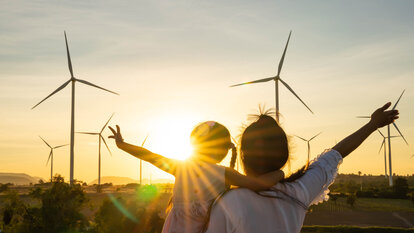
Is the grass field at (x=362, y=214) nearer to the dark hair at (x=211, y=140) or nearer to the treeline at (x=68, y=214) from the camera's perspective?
the treeline at (x=68, y=214)

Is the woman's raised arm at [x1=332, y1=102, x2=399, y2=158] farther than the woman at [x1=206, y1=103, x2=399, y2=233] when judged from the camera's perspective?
Yes

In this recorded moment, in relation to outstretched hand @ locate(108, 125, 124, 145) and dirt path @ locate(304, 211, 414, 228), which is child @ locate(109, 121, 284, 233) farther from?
dirt path @ locate(304, 211, 414, 228)

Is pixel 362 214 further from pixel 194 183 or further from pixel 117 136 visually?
pixel 194 183

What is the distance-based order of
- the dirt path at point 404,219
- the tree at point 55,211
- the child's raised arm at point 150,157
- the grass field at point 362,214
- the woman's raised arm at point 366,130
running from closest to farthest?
1. the child's raised arm at point 150,157
2. the woman's raised arm at point 366,130
3. the tree at point 55,211
4. the dirt path at point 404,219
5. the grass field at point 362,214

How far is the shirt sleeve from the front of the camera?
354 cm

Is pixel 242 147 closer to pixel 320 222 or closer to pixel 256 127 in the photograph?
pixel 256 127

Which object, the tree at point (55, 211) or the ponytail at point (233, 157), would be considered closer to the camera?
the ponytail at point (233, 157)

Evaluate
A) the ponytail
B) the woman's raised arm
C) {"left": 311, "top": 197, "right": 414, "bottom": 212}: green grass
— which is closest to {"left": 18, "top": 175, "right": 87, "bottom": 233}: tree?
the ponytail

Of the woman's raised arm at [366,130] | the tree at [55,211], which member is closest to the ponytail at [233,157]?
the woman's raised arm at [366,130]

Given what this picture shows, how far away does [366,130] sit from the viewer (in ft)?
13.4

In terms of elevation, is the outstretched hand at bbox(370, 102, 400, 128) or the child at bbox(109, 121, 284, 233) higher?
the outstretched hand at bbox(370, 102, 400, 128)

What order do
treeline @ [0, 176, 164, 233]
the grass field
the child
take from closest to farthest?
the child < treeline @ [0, 176, 164, 233] < the grass field

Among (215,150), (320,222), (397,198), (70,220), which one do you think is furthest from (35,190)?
(397,198)

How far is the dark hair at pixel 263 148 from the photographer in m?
3.45
